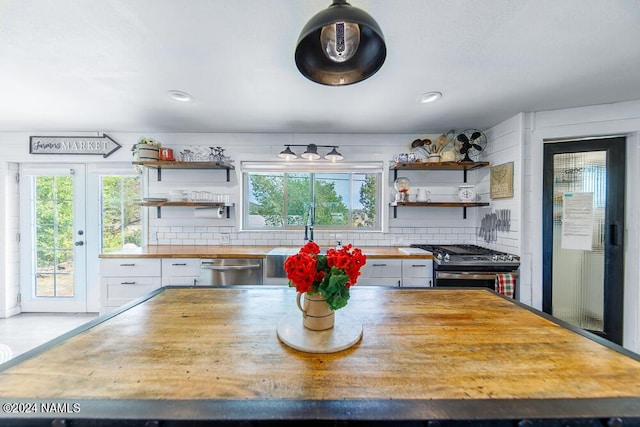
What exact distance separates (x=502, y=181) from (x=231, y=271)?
10.1ft

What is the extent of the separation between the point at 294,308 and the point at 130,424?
0.74 meters

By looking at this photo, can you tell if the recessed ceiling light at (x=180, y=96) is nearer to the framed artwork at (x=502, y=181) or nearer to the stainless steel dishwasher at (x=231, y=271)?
the stainless steel dishwasher at (x=231, y=271)

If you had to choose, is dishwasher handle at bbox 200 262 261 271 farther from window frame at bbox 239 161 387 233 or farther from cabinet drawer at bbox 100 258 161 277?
window frame at bbox 239 161 387 233

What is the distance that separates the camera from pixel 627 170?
239cm

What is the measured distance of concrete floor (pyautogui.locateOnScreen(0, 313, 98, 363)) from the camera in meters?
2.52

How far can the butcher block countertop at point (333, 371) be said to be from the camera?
2.07 ft

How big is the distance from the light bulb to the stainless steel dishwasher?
85.9 inches

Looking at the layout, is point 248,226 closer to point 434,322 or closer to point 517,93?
point 434,322

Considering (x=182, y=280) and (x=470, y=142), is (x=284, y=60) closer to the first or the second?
(x=182, y=280)

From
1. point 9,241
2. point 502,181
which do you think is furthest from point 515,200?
point 9,241

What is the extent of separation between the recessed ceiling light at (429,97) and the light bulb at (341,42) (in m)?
1.44

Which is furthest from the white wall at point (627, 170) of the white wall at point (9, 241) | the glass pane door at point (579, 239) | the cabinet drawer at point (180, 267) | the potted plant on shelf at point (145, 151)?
the white wall at point (9, 241)

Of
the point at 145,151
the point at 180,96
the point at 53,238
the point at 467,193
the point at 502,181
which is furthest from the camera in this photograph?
the point at 53,238

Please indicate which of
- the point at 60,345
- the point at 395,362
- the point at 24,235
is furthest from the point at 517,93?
the point at 24,235
